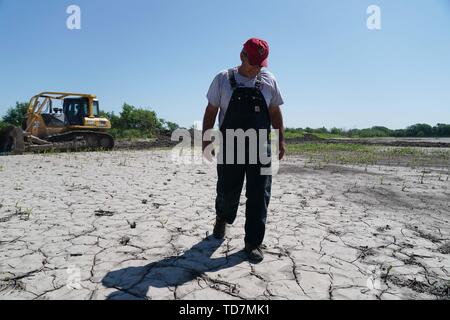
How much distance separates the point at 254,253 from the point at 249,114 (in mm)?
1115

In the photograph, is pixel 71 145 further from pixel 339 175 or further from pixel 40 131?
pixel 339 175

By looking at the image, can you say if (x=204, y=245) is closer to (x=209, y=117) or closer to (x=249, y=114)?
(x=209, y=117)

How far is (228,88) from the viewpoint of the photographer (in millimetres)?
2479

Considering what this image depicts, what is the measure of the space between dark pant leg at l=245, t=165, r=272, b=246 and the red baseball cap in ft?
2.65

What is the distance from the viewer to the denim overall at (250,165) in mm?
2463

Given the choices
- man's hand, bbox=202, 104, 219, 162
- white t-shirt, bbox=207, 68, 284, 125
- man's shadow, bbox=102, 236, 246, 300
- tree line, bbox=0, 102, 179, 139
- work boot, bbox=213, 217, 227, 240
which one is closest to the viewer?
man's shadow, bbox=102, 236, 246, 300

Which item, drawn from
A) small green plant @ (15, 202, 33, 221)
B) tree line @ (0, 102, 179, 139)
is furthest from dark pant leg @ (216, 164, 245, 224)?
tree line @ (0, 102, 179, 139)

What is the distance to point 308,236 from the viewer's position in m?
3.18

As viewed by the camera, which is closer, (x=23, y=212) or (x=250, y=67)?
(x=250, y=67)

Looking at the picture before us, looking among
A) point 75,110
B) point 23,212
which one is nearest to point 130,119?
point 75,110

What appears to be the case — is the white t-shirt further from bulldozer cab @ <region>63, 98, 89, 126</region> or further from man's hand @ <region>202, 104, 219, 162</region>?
bulldozer cab @ <region>63, 98, 89, 126</region>

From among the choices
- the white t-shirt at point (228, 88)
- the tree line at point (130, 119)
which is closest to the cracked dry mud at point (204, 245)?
the white t-shirt at point (228, 88)

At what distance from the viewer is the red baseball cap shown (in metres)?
2.38

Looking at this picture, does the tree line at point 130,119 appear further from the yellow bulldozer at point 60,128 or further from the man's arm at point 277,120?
the man's arm at point 277,120
